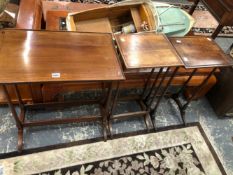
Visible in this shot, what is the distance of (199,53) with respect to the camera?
1.73 meters

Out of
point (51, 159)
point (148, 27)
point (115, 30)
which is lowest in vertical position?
point (51, 159)

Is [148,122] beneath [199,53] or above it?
beneath

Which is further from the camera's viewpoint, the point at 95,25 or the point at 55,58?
the point at 95,25

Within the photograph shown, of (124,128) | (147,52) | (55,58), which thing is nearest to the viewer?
(55,58)

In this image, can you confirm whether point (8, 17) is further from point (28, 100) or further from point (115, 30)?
point (115, 30)

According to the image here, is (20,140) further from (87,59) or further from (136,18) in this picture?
(136,18)

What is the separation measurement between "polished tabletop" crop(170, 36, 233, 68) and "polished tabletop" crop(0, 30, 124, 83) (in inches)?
21.2

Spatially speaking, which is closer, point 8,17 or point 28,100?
point 8,17

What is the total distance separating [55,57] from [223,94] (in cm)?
162

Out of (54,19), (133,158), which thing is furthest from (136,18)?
(133,158)

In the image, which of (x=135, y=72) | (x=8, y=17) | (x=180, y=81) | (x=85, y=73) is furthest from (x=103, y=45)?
(x=180, y=81)

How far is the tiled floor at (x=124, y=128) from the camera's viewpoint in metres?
1.74

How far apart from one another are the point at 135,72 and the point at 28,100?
89cm

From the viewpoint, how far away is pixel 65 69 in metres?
1.33
